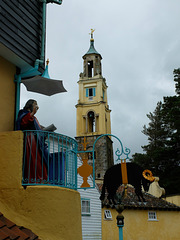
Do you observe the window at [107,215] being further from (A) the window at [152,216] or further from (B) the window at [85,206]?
(A) the window at [152,216]

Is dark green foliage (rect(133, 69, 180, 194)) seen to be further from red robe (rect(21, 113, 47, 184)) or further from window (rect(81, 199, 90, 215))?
red robe (rect(21, 113, 47, 184))

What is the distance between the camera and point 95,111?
54.8 metres

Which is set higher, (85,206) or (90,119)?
(90,119)

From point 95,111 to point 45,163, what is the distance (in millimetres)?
48288

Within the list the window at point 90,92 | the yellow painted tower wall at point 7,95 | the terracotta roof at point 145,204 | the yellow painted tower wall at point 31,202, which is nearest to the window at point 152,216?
the terracotta roof at point 145,204

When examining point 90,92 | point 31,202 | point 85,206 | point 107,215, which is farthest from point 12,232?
point 90,92

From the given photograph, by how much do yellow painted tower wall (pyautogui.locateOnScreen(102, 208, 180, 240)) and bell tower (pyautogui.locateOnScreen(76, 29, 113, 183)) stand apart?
2589cm

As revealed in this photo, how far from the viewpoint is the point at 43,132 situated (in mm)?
6406

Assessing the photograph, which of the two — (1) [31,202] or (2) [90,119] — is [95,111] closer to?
(2) [90,119]

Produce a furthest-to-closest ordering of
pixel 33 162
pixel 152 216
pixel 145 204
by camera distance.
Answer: pixel 152 216, pixel 145 204, pixel 33 162

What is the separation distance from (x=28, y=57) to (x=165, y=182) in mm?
33337

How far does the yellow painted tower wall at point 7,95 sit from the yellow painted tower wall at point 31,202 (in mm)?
748

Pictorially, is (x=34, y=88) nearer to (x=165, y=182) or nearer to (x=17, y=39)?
(x=17, y=39)

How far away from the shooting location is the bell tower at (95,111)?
50938 millimetres
